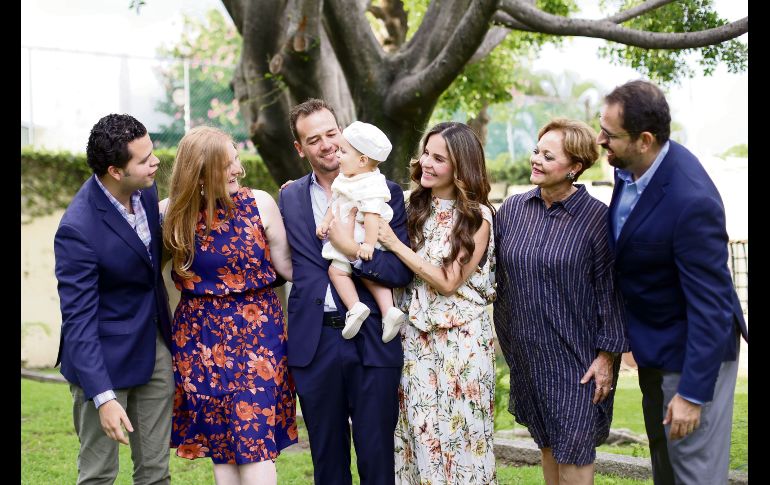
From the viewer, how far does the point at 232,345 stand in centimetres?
382

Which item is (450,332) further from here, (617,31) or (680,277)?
(617,31)

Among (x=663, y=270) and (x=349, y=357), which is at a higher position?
(x=663, y=270)

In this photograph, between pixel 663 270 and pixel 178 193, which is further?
pixel 178 193

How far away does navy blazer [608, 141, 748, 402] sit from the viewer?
10.5ft

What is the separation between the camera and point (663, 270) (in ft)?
11.0

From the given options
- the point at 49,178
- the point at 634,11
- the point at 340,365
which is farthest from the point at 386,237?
the point at 49,178

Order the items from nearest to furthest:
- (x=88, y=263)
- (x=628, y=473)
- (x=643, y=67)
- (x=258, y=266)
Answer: (x=88, y=263) < (x=258, y=266) < (x=628, y=473) < (x=643, y=67)

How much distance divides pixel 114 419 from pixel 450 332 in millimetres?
1409

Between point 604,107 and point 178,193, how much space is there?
5.76ft

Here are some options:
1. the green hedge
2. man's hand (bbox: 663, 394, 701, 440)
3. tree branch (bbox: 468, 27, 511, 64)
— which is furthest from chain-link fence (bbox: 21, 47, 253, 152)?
man's hand (bbox: 663, 394, 701, 440)

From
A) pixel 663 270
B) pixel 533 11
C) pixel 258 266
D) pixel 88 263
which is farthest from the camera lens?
pixel 533 11

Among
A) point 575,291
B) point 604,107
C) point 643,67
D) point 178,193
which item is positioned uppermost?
point 643,67

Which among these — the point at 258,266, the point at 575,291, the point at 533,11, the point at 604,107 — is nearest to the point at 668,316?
the point at 575,291

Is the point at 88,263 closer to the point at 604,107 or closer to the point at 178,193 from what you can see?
the point at 178,193
